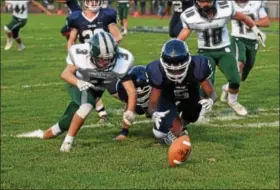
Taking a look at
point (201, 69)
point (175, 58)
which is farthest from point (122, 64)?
point (175, 58)

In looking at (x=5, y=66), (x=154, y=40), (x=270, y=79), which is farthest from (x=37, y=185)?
(x=154, y=40)

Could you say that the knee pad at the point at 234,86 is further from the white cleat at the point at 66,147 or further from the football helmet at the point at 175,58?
the football helmet at the point at 175,58

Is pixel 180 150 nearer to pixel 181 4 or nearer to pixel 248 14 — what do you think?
pixel 248 14

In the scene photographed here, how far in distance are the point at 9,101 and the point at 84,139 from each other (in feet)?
9.31

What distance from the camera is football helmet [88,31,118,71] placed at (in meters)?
6.78

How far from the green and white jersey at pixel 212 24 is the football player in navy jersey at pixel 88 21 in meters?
0.89

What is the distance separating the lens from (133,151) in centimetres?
714

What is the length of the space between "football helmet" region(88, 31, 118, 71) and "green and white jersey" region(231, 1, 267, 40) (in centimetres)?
387

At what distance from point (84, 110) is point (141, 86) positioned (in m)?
0.71

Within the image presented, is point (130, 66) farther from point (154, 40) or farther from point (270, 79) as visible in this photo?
point (154, 40)

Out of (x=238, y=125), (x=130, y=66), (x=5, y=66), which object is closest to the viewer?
(x=130, y=66)

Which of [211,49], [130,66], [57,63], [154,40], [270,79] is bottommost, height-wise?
[154,40]

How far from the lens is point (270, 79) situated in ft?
41.5

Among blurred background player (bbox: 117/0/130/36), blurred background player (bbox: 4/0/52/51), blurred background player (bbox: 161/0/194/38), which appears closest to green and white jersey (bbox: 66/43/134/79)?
blurred background player (bbox: 161/0/194/38)
